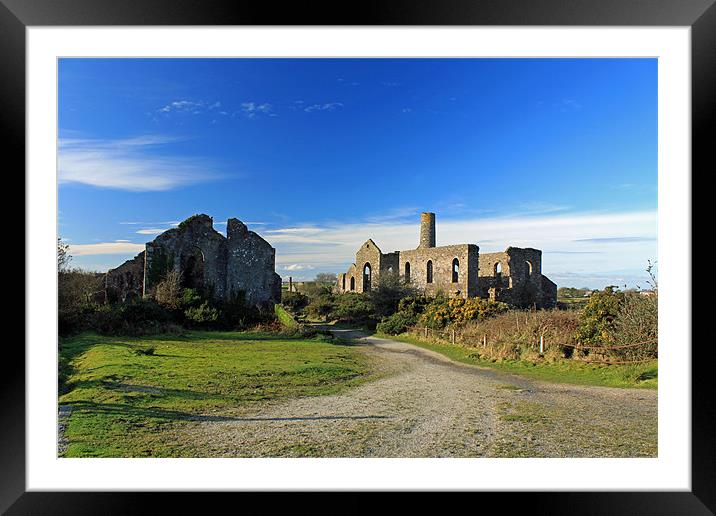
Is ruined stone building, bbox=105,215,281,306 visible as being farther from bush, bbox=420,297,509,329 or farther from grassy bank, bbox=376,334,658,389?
grassy bank, bbox=376,334,658,389

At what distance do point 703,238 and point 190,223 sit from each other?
1504 cm

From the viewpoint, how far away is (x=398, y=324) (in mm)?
14172

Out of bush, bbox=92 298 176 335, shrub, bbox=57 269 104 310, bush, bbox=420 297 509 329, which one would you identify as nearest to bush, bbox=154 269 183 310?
bush, bbox=92 298 176 335

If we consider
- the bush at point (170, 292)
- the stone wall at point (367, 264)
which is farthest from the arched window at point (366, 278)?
the bush at point (170, 292)

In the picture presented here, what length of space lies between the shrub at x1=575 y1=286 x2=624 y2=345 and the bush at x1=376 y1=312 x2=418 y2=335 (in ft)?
19.8

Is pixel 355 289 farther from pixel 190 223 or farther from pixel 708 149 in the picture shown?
pixel 708 149

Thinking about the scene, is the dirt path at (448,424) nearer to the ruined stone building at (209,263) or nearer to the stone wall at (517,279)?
the ruined stone building at (209,263)

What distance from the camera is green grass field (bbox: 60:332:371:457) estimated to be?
4027 mm

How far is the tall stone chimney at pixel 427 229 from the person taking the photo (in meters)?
20.0

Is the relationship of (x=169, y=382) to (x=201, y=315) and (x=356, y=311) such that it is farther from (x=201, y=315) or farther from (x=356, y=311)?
(x=356, y=311)

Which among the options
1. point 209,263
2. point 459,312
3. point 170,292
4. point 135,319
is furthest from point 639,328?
point 209,263
